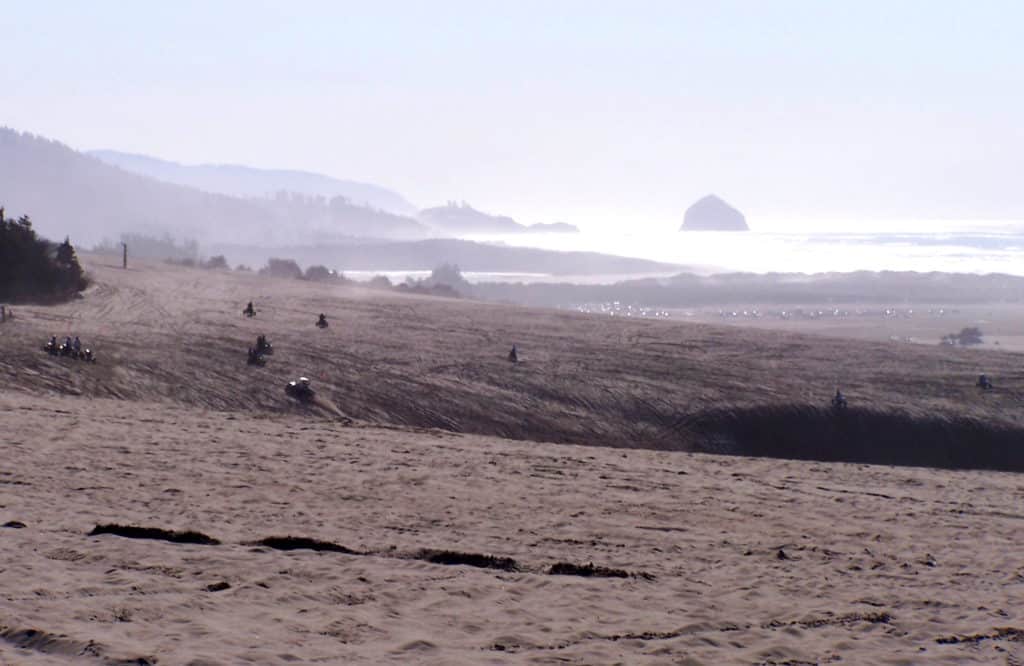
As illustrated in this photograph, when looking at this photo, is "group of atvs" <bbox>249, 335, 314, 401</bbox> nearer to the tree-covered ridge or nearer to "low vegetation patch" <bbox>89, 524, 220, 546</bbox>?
the tree-covered ridge

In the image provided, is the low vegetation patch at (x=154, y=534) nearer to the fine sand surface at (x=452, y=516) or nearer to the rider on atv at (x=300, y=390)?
the fine sand surface at (x=452, y=516)

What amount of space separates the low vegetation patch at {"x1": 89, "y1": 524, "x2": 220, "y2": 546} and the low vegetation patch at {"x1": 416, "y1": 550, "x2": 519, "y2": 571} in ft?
4.88

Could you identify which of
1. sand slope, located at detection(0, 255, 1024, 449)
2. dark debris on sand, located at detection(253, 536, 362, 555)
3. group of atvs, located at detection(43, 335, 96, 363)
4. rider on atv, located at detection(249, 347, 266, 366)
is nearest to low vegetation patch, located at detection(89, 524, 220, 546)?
dark debris on sand, located at detection(253, 536, 362, 555)

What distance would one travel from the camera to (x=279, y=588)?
7199 millimetres

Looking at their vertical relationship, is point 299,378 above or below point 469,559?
above

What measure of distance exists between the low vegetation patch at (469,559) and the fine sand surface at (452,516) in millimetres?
29

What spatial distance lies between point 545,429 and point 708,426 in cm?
293

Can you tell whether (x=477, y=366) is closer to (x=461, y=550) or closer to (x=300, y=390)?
(x=300, y=390)

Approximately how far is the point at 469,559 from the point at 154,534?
2.21m

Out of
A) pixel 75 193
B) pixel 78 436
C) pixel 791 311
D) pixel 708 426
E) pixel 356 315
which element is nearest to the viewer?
pixel 78 436

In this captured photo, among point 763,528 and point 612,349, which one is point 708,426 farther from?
point 763,528

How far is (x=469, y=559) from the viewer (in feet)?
27.8

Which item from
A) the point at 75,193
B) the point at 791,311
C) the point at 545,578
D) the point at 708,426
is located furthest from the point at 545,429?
the point at 75,193

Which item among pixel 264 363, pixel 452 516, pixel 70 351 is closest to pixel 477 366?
pixel 264 363
